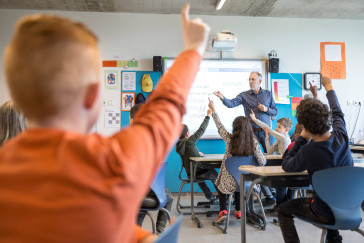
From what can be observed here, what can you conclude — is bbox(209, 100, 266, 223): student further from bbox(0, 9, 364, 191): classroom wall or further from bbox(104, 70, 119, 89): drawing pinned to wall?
bbox(104, 70, 119, 89): drawing pinned to wall

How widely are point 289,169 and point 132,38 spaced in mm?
4367

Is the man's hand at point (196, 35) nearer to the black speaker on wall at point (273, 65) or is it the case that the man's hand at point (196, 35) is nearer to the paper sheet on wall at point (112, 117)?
the paper sheet on wall at point (112, 117)

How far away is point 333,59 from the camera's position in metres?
6.00

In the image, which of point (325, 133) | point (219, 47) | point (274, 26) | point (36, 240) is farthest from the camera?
point (274, 26)

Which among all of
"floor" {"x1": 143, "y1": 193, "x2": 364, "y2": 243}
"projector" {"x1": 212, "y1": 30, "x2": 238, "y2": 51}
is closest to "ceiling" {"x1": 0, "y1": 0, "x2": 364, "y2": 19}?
"projector" {"x1": 212, "y1": 30, "x2": 238, "y2": 51}

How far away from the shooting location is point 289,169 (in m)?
2.00

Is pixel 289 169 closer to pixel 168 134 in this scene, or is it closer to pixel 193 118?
pixel 168 134

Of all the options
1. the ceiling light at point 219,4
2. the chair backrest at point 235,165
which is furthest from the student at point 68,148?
the ceiling light at point 219,4

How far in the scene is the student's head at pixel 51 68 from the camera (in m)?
0.47

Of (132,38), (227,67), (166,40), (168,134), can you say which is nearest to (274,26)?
(227,67)

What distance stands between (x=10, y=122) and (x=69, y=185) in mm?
1408

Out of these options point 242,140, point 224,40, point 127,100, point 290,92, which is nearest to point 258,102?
point 224,40

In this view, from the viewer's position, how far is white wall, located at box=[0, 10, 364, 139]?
564 cm

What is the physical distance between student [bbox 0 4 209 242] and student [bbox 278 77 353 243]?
159 cm
